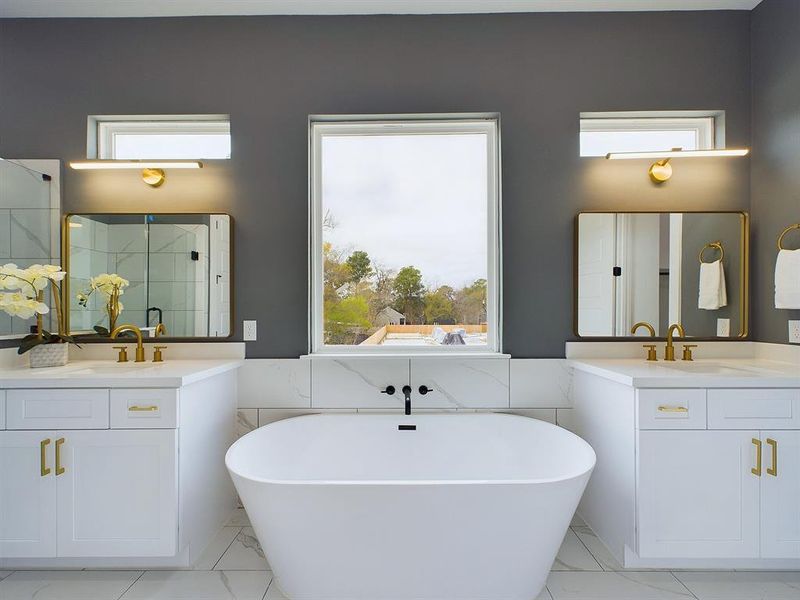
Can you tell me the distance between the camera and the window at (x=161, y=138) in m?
2.34

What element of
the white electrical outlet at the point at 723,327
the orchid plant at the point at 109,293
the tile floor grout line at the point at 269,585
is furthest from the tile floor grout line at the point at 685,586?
the orchid plant at the point at 109,293

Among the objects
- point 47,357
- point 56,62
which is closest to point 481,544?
point 47,357

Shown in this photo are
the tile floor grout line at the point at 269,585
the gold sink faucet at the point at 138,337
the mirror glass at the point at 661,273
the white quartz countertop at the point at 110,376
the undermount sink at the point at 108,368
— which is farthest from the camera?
the mirror glass at the point at 661,273

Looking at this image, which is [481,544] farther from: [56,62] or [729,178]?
[56,62]

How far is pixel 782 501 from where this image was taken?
1646 mm

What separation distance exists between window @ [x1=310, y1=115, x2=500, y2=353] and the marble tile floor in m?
1.07

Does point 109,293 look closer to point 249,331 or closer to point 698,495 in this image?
point 249,331

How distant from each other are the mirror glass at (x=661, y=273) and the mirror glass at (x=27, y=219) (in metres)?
2.84

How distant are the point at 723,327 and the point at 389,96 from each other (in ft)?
7.16

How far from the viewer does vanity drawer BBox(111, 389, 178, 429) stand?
1.69 m

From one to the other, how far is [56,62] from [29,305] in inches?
54.5

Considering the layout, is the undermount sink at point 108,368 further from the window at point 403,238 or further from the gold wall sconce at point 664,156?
the gold wall sconce at point 664,156

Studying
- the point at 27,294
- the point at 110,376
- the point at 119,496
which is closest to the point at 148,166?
the point at 27,294

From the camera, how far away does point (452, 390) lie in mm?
2240
